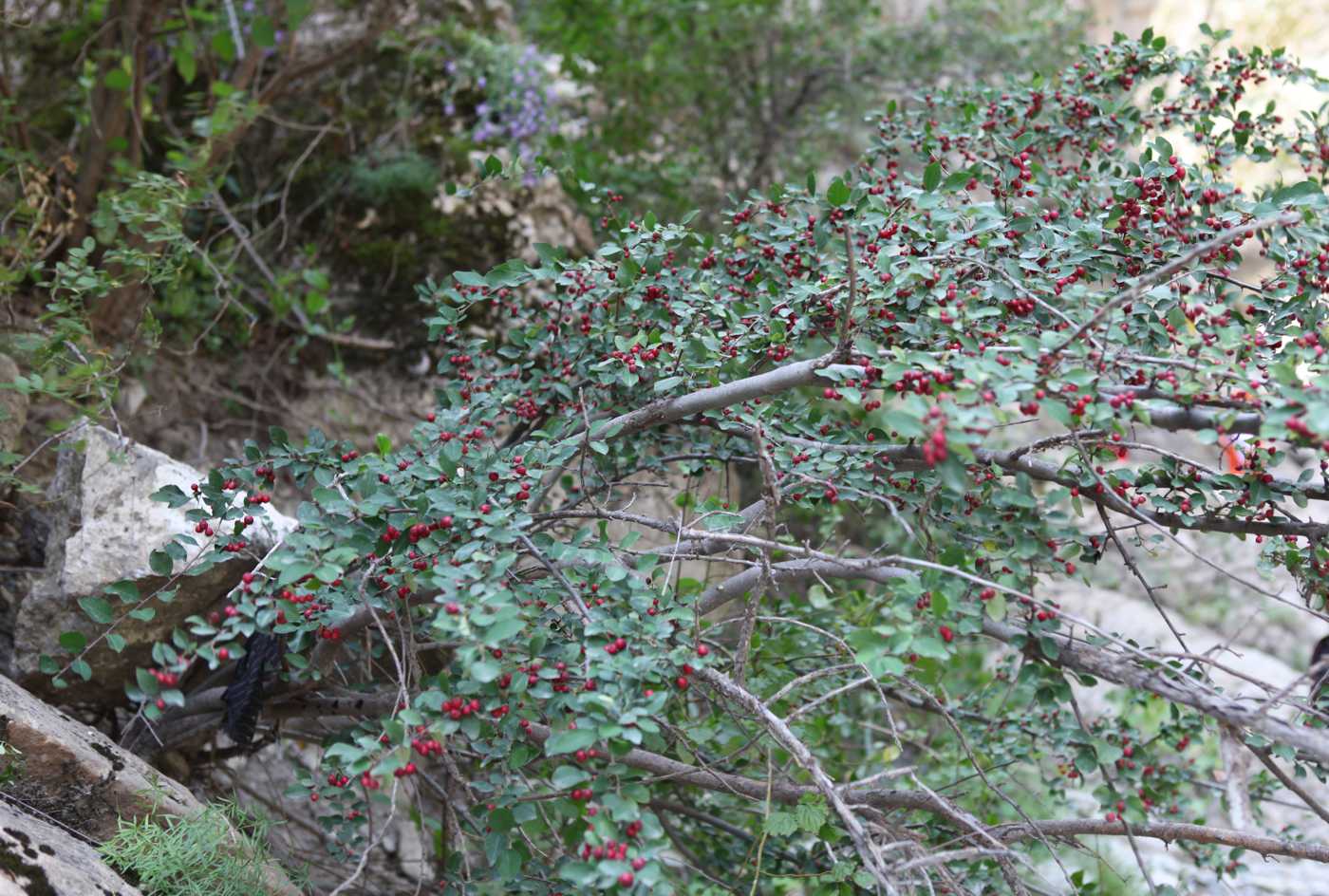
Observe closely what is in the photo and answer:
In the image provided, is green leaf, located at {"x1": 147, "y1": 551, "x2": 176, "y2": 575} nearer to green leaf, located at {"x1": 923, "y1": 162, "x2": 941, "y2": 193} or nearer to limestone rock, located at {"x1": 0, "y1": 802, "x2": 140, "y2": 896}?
limestone rock, located at {"x1": 0, "y1": 802, "x2": 140, "y2": 896}

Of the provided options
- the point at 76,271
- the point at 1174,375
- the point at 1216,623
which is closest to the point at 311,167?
the point at 76,271

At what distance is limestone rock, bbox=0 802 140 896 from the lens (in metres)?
1.65

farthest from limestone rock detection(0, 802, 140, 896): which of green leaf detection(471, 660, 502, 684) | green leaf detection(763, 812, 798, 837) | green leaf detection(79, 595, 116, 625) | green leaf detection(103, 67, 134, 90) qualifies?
green leaf detection(103, 67, 134, 90)

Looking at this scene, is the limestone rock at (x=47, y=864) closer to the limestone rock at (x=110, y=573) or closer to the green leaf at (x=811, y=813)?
the limestone rock at (x=110, y=573)

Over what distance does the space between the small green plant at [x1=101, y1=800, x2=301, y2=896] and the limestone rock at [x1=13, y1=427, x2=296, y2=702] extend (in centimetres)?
51

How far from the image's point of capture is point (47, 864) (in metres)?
1.71

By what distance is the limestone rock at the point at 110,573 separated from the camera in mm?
2354

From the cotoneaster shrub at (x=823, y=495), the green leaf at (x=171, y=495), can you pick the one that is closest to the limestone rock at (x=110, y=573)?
the cotoneaster shrub at (x=823, y=495)

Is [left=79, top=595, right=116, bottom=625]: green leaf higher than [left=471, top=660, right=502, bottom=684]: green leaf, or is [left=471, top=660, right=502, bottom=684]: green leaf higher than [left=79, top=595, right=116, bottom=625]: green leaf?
[left=471, top=660, right=502, bottom=684]: green leaf

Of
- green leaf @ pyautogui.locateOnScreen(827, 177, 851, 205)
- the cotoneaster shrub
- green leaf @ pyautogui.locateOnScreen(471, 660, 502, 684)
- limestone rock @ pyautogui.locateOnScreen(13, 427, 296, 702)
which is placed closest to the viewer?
green leaf @ pyautogui.locateOnScreen(471, 660, 502, 684)

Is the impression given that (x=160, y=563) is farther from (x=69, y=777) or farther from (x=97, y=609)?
(x=69, y=777)

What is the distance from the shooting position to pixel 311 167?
4.23 meters

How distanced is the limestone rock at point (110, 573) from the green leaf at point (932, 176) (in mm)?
1467

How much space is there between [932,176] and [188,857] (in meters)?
1.78
